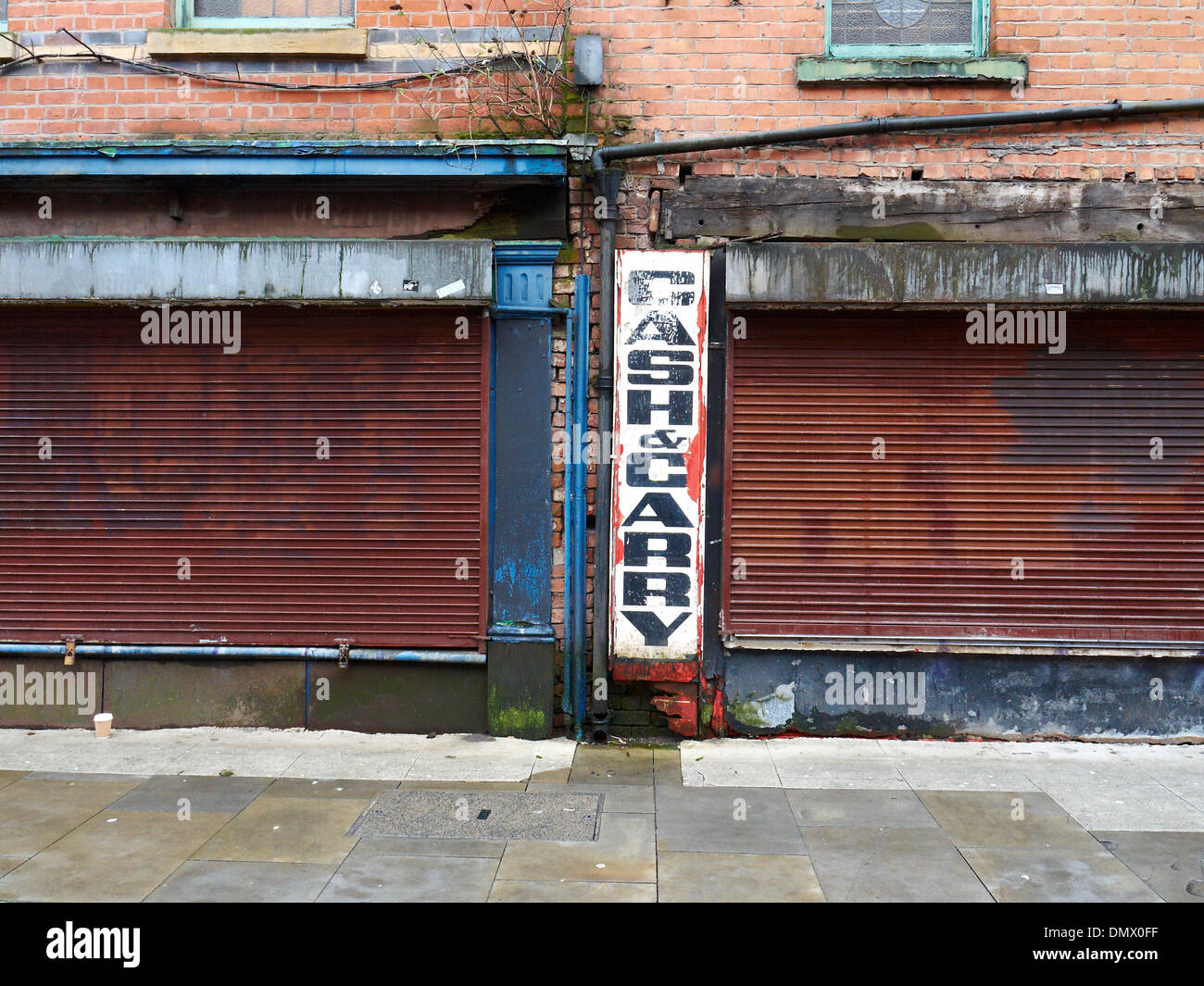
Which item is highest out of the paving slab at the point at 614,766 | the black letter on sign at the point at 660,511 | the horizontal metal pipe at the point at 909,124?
the horizontal metal pipe at the point at 909,124

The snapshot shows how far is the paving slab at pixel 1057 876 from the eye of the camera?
4793mm

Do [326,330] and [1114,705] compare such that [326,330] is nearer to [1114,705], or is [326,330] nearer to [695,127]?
[695,127]

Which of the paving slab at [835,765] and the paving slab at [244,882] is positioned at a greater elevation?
the paving slab at [244,882]

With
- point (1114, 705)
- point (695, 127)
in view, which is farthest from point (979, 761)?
point (695, 127)

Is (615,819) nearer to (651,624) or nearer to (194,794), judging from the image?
(651,624)

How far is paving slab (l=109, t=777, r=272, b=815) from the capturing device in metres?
5.96

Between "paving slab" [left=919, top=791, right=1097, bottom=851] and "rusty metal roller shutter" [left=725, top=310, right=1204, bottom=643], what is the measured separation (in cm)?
148

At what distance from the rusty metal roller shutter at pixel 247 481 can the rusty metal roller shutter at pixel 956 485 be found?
222cm

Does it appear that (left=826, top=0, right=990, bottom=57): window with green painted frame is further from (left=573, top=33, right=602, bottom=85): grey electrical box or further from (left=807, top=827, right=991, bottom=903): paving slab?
(left=807, top=827, right=991, bottom=903): paving slab

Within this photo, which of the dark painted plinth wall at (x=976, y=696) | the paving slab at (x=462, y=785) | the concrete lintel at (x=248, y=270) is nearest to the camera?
the paving slab at (x=462, y=785)

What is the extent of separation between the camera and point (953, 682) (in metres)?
7.46

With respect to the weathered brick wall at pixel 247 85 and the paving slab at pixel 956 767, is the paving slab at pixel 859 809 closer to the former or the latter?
the paving slab at pixel 956 767

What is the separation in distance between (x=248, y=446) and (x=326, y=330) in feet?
3.59

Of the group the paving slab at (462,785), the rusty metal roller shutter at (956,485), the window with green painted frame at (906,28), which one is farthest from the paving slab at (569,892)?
the window with green painted frame at (906,28)
